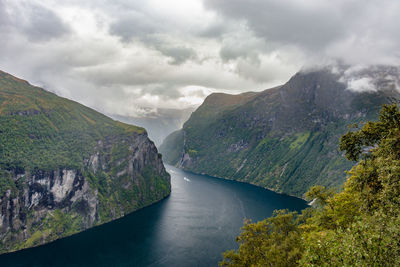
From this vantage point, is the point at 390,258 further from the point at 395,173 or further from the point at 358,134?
the point at 358,134

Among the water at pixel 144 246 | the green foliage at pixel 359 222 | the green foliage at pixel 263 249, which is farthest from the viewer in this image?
the water at pixel 144 246

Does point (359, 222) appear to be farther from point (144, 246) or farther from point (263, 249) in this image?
point (144, 246)

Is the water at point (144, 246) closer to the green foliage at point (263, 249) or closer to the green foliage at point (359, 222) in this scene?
the green foliage at point (263, 249)

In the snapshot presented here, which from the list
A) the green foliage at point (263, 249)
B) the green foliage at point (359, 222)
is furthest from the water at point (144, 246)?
the green foliage at point (359, 222)

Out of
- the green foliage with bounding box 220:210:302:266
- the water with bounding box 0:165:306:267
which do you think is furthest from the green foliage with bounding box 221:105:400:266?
the water with bounding box 0:165:306:267

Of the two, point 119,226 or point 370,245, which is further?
point 119,226

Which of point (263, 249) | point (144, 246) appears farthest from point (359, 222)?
point (144, 246)

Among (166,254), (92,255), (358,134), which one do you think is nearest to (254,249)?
(358,134)

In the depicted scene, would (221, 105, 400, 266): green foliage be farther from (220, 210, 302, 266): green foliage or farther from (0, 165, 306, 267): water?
(0, 165, 306, 267): water
